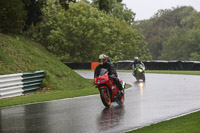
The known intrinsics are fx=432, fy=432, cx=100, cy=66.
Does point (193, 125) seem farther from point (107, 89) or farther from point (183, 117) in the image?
point (107, 89)

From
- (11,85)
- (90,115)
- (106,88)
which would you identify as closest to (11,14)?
(11,85)

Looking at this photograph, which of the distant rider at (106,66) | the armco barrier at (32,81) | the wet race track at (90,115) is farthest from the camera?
the armco barrier at (32,81)

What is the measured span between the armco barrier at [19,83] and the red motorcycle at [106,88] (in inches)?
218

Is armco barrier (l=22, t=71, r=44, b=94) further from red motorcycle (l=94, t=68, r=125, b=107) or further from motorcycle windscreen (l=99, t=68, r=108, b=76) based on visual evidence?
motorcycle windscreen (l=99, t=68, r=108, b=76)

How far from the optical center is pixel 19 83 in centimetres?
1872

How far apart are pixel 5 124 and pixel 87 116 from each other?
2.31m

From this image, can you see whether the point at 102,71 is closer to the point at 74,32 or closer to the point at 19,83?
→ the point at 19,83

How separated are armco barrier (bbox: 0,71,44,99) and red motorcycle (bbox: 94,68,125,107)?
553 cm

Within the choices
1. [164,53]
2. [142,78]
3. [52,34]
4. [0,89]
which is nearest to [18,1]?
[0,89]

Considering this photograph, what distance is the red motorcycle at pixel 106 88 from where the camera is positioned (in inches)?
519

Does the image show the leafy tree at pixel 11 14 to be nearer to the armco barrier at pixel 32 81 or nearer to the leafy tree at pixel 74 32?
the armco barrier at pixel 32 81

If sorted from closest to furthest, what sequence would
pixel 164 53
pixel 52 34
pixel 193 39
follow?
pixel 52 34, pixel 193 39, pixel 164 53

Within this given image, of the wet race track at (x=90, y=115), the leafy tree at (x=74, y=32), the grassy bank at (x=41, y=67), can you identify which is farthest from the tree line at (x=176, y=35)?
the wet race track at (x=90, y=115)

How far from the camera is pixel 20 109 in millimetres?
13219
